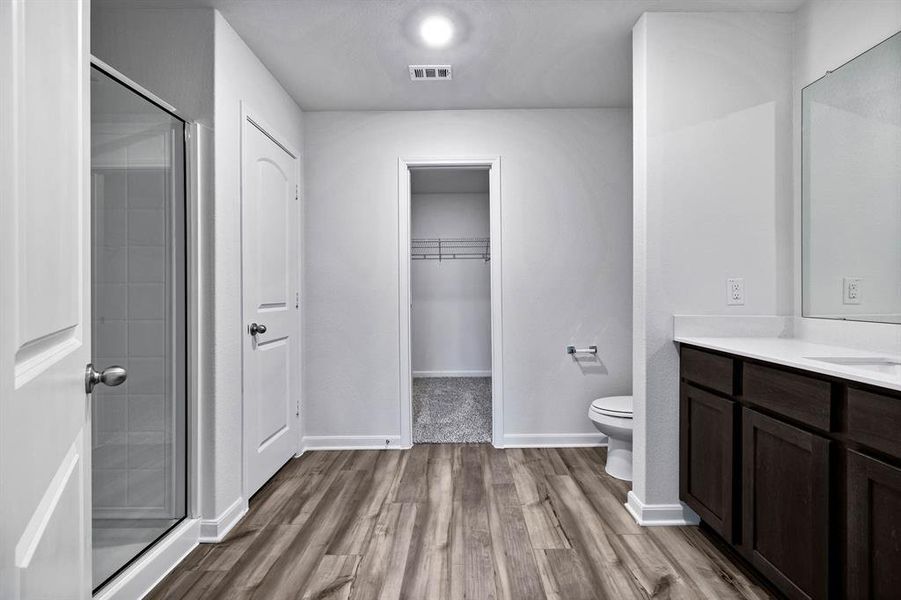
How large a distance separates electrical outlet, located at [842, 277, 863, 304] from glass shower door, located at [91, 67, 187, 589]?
2.70 m

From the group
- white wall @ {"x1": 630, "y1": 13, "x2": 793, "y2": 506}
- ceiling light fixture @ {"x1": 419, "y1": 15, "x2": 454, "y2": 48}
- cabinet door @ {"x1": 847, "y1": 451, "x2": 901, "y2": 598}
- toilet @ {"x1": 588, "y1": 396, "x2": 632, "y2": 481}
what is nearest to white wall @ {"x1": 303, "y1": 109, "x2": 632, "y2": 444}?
toilet @ {"x1": 588, "y1": 396, "x2": 632, "y2": 481}

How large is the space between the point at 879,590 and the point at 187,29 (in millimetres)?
3142

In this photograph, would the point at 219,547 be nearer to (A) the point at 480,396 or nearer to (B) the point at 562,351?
(B) the point at 562,351

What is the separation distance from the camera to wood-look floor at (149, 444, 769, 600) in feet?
5.81

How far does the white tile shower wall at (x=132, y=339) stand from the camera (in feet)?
5.52

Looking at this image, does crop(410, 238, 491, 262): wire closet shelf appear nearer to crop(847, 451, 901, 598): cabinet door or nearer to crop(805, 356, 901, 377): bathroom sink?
crop(805, 356, 901, 377): bathroom sink

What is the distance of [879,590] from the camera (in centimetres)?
125

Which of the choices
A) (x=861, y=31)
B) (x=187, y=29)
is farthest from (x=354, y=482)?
(x=861, y=31)

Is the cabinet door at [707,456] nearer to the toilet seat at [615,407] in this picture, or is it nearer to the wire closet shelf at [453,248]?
the toilet seat at [615,407]

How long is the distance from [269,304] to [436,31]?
1.69m

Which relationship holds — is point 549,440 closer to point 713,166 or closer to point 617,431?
point 617,431

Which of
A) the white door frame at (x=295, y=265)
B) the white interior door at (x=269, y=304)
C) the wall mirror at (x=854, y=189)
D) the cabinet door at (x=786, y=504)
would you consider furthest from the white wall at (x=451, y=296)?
the cabinet door at (x=786, y=504)

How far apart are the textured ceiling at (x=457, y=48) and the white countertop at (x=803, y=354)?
4.96 ft

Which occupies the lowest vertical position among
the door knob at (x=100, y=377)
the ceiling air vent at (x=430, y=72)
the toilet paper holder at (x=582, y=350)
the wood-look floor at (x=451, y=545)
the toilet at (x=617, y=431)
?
the wood-look floor at (x=451, y=545)
